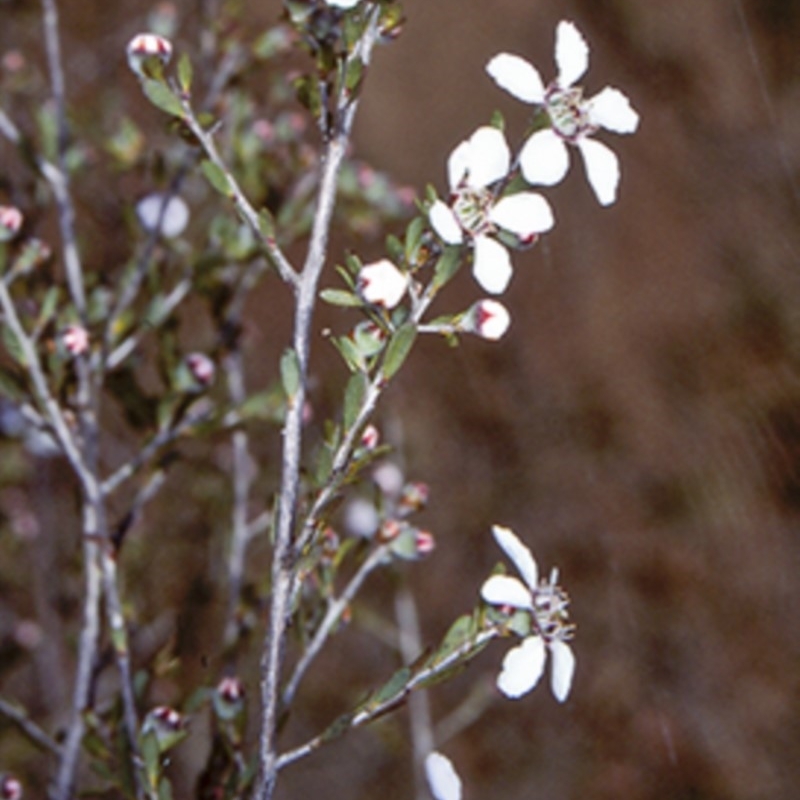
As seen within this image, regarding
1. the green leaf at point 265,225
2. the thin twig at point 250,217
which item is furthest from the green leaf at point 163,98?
the green leaf at point 265,225

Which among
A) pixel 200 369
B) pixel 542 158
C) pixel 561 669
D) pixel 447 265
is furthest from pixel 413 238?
pixel 200 369

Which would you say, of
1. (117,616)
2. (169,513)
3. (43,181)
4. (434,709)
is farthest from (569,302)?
(117,616)

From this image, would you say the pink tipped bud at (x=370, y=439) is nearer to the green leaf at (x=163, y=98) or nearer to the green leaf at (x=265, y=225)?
the green leaf at (x=265, y=225)

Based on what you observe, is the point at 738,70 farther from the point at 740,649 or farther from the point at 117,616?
the point at 117,616

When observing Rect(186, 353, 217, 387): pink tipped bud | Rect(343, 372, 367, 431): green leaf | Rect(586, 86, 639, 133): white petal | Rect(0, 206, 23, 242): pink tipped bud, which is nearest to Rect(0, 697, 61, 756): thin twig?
Rect(186, 353, 217, 387): pink tipped bud

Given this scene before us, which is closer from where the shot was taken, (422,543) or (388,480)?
(422,543)

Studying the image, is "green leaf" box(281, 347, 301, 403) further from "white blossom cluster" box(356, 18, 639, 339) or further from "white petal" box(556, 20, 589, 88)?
"white petal" box(556, 20, 589, 88)

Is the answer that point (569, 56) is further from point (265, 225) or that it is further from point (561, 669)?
point (561, 669)
